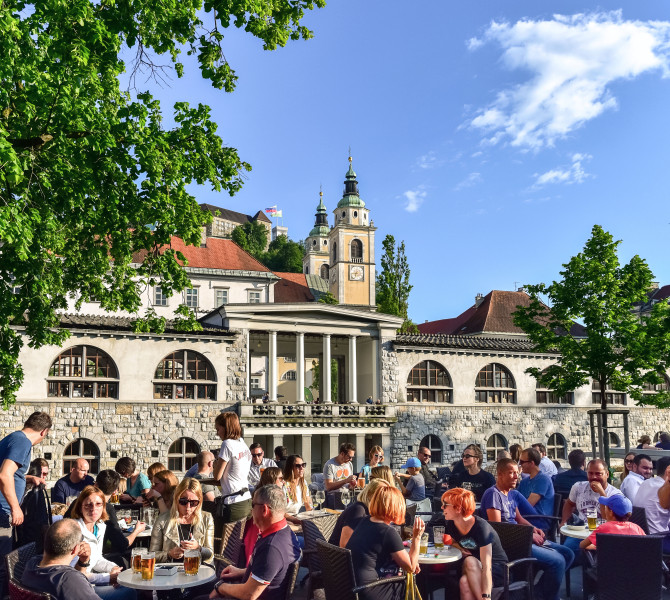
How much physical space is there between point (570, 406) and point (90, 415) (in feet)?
88.0

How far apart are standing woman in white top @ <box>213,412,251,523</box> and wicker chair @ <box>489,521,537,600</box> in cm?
383

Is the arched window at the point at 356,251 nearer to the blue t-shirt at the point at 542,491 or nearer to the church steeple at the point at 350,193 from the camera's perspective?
the church steeple at the point at 350,193

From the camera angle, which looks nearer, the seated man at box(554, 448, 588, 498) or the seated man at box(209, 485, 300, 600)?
the seated man at box(209, 485, 300, 600)

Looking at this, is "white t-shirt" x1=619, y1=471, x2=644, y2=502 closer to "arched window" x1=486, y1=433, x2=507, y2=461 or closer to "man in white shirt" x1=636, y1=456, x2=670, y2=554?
"man in white shirt" x1=636, y1=456, x2=670, y2=554

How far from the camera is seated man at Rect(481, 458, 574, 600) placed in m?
8.35

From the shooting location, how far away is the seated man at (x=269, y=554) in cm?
572

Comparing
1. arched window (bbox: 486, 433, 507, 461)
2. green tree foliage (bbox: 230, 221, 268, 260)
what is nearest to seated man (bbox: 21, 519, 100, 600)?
arched window (bbox: 486, 433, 507, 461)

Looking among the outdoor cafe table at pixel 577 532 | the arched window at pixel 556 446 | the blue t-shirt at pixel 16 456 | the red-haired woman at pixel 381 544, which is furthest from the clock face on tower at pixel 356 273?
the red-haired woman at pixel 381 544

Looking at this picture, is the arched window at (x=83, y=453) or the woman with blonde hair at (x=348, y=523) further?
the arched window at (x=83, y=453)

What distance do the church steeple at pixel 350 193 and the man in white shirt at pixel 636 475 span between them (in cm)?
7296

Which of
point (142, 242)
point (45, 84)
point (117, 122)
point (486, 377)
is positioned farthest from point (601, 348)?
point (45, 84)

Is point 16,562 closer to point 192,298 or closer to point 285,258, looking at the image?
point 192,298

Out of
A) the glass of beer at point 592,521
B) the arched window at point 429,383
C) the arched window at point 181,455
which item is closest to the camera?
the glass of beer at point 592,521

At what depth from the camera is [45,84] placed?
418 inches
